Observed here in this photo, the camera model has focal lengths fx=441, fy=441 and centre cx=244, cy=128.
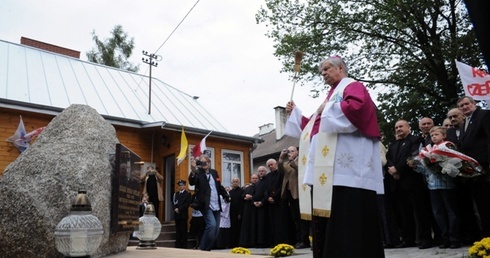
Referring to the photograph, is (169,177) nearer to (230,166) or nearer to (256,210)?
(230,166)

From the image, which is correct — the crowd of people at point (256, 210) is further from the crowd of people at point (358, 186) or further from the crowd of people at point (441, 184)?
the crowd of people at point (441, 184)

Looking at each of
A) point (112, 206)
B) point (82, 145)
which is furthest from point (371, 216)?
point (82, 145)

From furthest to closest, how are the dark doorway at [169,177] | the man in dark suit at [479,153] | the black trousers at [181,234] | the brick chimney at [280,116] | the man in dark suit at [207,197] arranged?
1. the brick chimney at [280,116]
2. the dark doorway at [169,177]
3. the black trousers at [181,234]
4. the man in dark suit at [207,197]
5. the man in dark suit at [479,153]

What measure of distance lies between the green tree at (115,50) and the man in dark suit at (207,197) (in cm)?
2076

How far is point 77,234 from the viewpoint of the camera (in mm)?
3438

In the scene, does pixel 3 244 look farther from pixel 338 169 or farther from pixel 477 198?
pixel 477 198

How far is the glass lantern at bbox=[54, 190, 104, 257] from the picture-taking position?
3436mm

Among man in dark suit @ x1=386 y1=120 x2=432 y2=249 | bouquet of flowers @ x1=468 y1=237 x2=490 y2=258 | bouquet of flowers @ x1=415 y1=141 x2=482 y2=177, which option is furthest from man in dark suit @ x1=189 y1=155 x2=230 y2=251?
bouquet of flowers @ x1=468 y1=237 x2=490 y2=258

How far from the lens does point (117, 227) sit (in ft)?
15.5

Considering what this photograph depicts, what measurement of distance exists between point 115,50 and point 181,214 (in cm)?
1994

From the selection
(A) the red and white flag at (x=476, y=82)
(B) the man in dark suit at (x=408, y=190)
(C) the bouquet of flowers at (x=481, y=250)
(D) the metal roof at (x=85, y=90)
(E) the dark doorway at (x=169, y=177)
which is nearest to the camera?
(C) the bouquet of flowers at (x=481, y=250)

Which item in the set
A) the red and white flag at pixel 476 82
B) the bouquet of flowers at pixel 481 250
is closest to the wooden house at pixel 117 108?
the red and white flag at pixel 476 82

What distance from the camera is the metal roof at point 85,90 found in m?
14.1

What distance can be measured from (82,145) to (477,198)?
5.18 meters
